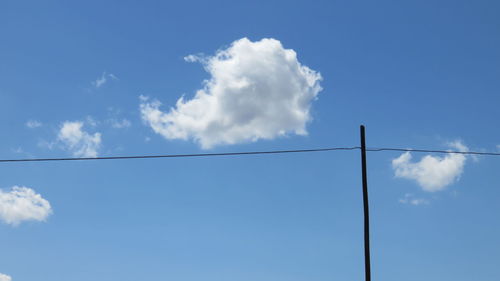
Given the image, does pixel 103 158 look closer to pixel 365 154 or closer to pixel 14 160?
pixel 14 160

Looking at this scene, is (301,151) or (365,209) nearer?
(365,209)

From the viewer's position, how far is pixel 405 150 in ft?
76.8

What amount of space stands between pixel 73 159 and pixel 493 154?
61.8 feet

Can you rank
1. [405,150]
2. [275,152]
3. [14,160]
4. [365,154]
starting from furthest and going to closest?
[405,150] → [275,152] → [365,154] → [14,160]

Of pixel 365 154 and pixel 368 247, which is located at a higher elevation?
pixel 365 154

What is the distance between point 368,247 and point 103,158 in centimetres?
1029

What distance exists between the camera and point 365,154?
20.3 m

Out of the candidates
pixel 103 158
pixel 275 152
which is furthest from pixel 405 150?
pixel 103 158

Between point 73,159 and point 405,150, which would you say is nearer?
point 73,159

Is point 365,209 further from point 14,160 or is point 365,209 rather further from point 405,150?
point 14,160

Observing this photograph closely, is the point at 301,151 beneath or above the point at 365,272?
above

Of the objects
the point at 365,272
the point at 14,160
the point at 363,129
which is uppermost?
the point at 363,129

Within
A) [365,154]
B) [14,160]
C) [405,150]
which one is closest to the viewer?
[14,160]

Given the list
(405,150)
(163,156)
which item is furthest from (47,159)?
(405,150)
